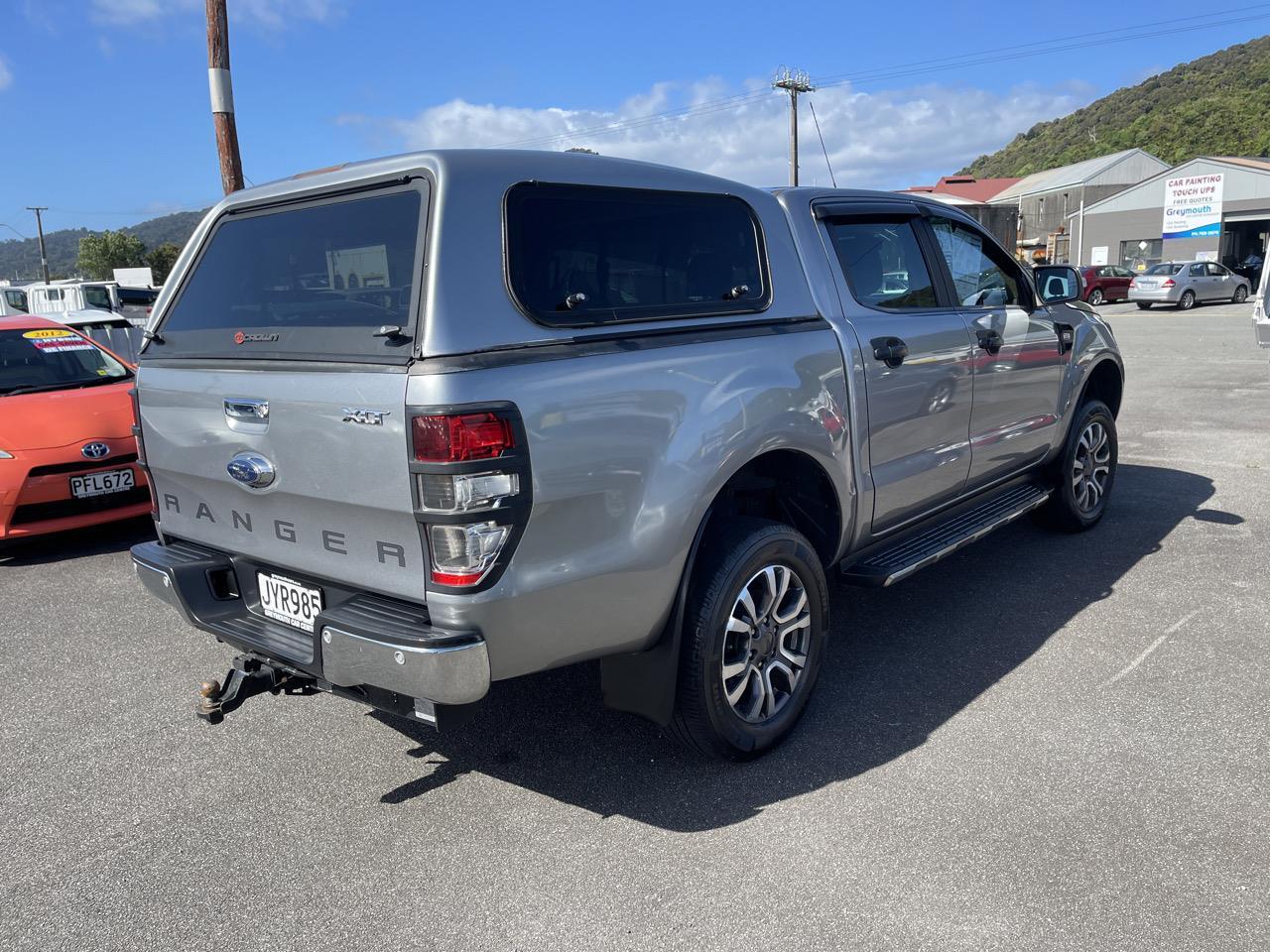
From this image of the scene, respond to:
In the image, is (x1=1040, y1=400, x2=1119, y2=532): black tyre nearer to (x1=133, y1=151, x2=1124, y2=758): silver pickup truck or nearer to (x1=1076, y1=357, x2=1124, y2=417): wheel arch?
(x1=1076, y1=357, x2=1124, y2=417): wheel arch

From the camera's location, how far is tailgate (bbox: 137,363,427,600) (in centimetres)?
255

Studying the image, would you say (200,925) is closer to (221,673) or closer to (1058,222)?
(221,673)

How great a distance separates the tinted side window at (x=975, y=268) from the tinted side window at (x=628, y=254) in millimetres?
1460

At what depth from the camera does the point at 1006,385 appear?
4680mm

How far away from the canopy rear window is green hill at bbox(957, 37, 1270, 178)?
2931 inches

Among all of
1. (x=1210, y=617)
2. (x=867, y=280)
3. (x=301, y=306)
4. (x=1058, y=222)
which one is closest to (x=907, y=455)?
(x=867, y=280)

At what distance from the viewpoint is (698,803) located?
3.10 metres

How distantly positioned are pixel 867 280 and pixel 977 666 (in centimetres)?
167

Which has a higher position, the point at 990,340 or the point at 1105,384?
the point at 990,340

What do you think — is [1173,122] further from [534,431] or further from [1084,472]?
[534,431]

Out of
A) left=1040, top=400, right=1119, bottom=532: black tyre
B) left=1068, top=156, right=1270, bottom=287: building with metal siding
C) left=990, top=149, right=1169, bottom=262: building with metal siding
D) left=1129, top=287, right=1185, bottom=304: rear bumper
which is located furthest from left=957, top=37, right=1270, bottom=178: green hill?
left=1040, top=400, right=1119, bottom=532: black tyre

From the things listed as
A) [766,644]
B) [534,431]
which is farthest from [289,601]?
[766,644]

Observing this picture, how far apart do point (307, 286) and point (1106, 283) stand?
33.9 m

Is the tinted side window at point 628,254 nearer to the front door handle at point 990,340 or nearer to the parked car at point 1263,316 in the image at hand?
the front door handle at point 990,340
